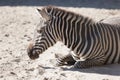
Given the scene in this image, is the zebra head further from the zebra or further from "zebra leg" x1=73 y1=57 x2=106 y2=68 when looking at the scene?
"zebra leg" x1=73 y1=57 x2=106 y2=68

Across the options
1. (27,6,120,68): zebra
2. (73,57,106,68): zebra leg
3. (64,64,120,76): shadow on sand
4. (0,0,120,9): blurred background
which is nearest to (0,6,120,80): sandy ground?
(64,64,120,76): shadow on sand

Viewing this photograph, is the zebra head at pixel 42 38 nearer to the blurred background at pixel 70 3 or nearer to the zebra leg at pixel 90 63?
the zebra leg at pixel 90 63

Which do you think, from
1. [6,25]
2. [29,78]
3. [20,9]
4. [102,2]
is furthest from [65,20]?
[102,2]

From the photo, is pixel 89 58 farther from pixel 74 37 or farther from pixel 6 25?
pixel 6 25

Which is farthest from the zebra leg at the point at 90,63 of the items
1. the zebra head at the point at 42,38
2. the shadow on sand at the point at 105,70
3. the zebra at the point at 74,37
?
the zebra head at the point at 42,38

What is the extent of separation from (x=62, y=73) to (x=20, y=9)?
723cm

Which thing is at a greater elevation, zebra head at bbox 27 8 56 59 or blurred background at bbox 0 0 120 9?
blurred background at bbox 0 0 120 9

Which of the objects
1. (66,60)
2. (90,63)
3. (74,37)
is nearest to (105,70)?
(90,63)

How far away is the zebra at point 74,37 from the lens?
7973mm

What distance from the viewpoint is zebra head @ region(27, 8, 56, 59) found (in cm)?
794

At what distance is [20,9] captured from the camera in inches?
569

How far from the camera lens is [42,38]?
26.2 ft

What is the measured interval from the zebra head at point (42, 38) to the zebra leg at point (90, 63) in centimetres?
65

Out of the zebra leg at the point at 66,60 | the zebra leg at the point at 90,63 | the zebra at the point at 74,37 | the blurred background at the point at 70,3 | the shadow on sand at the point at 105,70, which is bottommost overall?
the shadow on sand at the point at 105,70
